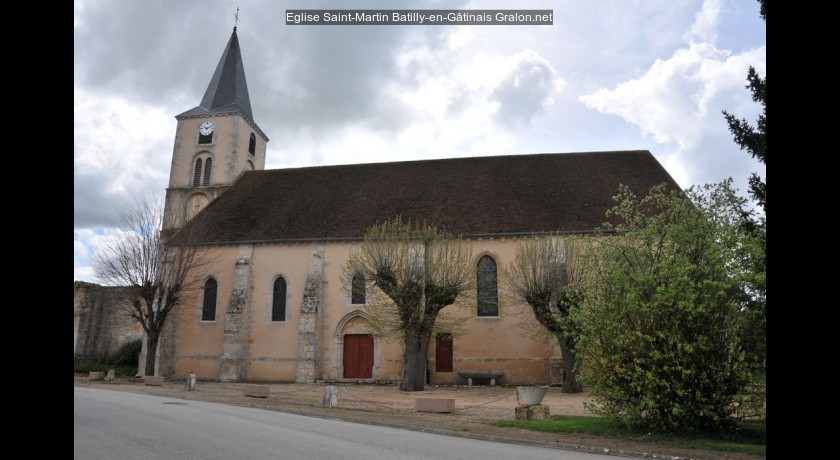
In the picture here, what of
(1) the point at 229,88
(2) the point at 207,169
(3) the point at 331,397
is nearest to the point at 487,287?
(3) the point at 331,397

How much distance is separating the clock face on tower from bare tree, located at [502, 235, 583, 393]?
22.5 m

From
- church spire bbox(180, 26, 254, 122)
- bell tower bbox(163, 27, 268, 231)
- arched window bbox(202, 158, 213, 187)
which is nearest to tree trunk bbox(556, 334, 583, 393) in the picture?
bell tower bbox(163, 27, 268, 231)

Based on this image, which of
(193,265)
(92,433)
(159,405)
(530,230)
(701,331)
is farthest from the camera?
(193,265)

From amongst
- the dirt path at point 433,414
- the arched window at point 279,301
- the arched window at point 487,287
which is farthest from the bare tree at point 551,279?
the arched window at point 279,301

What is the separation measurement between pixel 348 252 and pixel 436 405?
1223 cm

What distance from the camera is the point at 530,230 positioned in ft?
81.8

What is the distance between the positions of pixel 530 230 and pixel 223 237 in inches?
604

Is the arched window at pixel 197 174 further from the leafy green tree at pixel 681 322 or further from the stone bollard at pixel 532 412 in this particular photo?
the leafy green tree at pixel 681 322

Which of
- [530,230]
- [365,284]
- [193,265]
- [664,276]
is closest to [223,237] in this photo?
[193,265]

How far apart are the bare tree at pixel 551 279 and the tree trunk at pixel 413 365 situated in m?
4.53

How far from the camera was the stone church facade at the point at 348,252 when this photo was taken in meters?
25.2

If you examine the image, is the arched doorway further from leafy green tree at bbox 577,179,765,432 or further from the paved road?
leafy green tree at bbox 577,179,765,432

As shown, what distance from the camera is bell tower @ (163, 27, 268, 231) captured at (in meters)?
34.4
